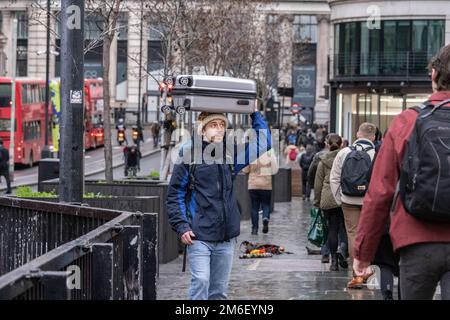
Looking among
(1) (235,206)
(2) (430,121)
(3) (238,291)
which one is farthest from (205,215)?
(3) (238,291)

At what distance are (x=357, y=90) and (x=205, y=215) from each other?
41350 millimetres

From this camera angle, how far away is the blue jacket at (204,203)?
859cm

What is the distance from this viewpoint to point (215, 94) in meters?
11.4

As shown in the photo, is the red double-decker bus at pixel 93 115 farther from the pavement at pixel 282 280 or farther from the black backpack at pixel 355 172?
the black backpack at pixel 355 172

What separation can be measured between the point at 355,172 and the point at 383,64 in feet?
115

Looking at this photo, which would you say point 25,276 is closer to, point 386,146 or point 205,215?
point 386,146

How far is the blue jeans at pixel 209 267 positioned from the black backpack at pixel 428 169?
305 centimetres

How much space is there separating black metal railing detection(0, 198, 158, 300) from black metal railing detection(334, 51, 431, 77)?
35.9m

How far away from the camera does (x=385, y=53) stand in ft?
157

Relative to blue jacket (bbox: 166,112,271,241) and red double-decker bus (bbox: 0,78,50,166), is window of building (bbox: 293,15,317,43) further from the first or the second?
blue jacket (bbox: 166,112,271,241)

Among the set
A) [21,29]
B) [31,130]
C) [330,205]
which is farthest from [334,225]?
[21,29]

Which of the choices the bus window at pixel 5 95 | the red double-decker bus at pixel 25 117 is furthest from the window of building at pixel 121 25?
the red double-decker bus at pixel 25 117

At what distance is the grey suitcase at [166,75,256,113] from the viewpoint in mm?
10133

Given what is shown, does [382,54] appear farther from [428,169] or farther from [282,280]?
[428,169]
